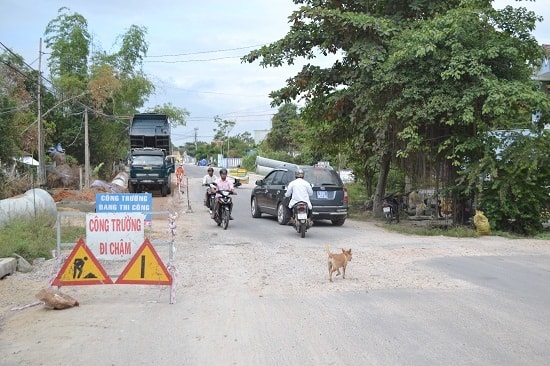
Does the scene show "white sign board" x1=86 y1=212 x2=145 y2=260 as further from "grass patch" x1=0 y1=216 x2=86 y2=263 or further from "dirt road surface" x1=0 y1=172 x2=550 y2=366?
Answer: "grass patch" x1=0 y1=216 x2=86 y2=263

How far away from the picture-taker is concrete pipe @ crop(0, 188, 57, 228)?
1313 centimetres

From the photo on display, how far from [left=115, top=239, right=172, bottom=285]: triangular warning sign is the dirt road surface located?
1.05ft

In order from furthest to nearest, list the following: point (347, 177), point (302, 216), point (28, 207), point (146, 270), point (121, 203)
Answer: point (347, 177), point (28, 207), point (302, 216), point (121, 203), point (146, 270)

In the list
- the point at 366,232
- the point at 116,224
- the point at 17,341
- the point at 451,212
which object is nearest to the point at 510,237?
the point at 451,212

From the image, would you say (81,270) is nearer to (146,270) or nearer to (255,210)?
(146,270)

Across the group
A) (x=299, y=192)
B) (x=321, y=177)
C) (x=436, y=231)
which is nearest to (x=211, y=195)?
(x=321, y=177)

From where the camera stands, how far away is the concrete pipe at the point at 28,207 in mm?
13134

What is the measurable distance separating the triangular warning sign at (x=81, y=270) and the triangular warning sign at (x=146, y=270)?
0.97 feet

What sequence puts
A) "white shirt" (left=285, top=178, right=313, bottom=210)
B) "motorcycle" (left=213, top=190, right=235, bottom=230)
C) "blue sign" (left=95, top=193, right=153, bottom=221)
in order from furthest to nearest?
1. "motorcycle" (left=213, top=190, right=235, bottom=230)
2. "white shirt" (left=285, top=178, right=313, bottom=210)
3. "blue sign" (left=95, top=193, right=153, bottom=221)

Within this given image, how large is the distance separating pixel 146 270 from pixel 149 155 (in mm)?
23595

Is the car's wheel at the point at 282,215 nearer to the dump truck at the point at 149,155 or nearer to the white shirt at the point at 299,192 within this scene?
the white shirt at the point at 299,192

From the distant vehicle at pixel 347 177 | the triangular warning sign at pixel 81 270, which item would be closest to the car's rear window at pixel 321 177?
the triangular warning sign at pixel 81 270

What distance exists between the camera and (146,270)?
7.21 m

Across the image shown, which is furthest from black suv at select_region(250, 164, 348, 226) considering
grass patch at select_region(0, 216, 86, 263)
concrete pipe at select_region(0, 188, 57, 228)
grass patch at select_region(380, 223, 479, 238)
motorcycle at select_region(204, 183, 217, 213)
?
concrete pipe at select_region(0, 188, 57, 228)
